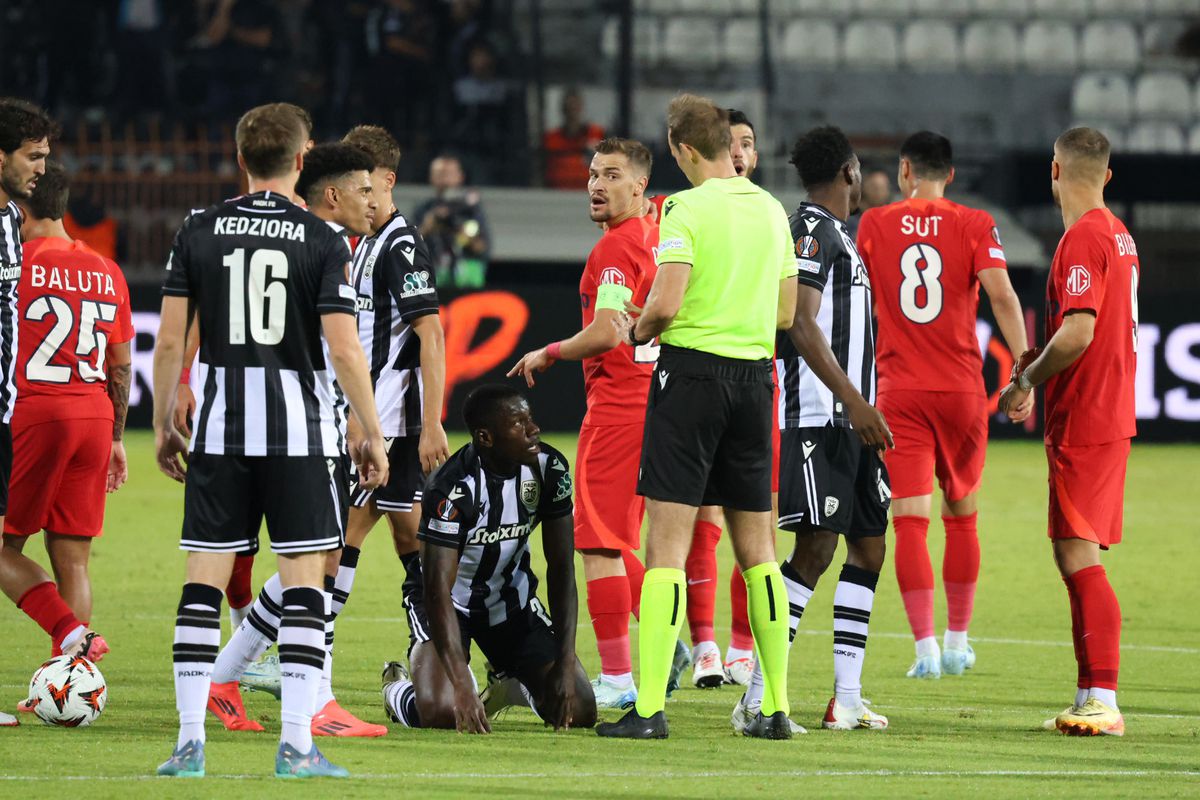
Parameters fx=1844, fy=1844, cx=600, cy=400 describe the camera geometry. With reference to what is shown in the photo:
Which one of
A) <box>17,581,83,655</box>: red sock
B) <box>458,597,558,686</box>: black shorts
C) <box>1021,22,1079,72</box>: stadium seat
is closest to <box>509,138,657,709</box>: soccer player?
<box>458,597,558,686</box>: black shorts

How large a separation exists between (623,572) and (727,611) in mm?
2907

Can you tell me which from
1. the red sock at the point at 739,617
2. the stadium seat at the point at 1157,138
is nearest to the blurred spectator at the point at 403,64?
the stadium seat at the point at 1157,138

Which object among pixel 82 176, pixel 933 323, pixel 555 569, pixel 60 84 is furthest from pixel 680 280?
pixel 60 84

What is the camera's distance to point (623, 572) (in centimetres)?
693

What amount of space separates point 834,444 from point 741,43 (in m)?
19.8

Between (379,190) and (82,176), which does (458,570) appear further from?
(82,176)

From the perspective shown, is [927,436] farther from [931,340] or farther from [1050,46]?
[1050,46]

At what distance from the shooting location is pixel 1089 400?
21.6ft

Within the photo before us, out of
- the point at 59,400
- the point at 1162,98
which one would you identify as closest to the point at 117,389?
the point at 59,400

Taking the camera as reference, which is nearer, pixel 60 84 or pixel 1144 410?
pixel 1144 410

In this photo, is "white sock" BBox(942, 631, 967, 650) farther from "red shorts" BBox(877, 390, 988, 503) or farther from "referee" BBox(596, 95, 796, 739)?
"referee" BBox(596, 95, 796, 739)

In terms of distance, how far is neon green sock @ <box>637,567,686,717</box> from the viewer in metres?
5.91

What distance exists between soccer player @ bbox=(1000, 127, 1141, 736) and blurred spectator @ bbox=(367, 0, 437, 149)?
16.4 metres

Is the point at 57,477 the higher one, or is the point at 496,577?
the point at 57,477
